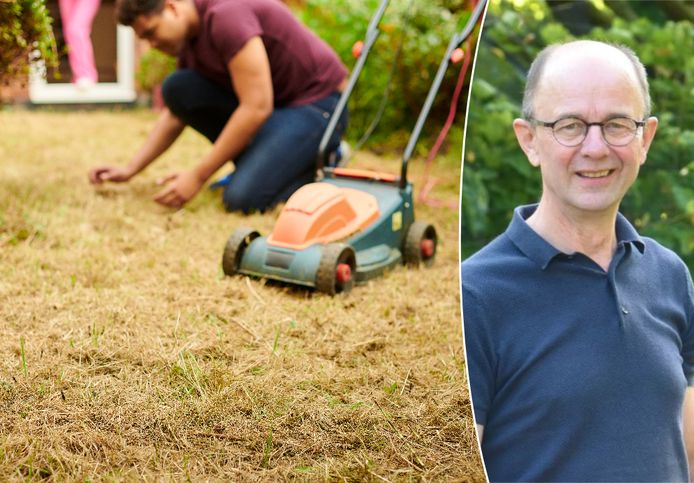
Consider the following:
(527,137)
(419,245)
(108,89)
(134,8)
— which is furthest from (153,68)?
(527,137)

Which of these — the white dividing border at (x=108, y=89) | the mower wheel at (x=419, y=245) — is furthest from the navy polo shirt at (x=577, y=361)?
the white dividing border at (x=108, y=89)

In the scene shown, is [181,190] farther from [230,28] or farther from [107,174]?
[230,28]

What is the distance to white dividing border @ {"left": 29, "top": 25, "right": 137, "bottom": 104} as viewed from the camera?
6676 mm

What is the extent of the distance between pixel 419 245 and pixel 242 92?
911mm

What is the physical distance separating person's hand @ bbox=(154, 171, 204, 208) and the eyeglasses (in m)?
2.23

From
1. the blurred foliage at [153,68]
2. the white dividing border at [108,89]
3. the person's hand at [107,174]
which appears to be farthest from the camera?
the white dividing border at [108,89]

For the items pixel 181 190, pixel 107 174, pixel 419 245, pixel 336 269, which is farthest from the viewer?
pixel 107 174

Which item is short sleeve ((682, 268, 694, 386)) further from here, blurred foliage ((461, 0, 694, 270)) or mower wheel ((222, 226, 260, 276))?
mower wheel ((222, 226, 260, 276))

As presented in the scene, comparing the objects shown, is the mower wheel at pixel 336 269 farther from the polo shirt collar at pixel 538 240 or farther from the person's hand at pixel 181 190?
the polo shirt collar at pixel 538 240

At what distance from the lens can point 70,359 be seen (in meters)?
1.78

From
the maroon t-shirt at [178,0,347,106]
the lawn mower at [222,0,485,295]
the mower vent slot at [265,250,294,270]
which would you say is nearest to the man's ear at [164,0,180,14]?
the maroon t-shirt at [178,0,347,106]

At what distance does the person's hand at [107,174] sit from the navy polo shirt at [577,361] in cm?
260

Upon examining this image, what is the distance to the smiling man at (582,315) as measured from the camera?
3.34 ft

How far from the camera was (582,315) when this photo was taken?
1040 millimetres
